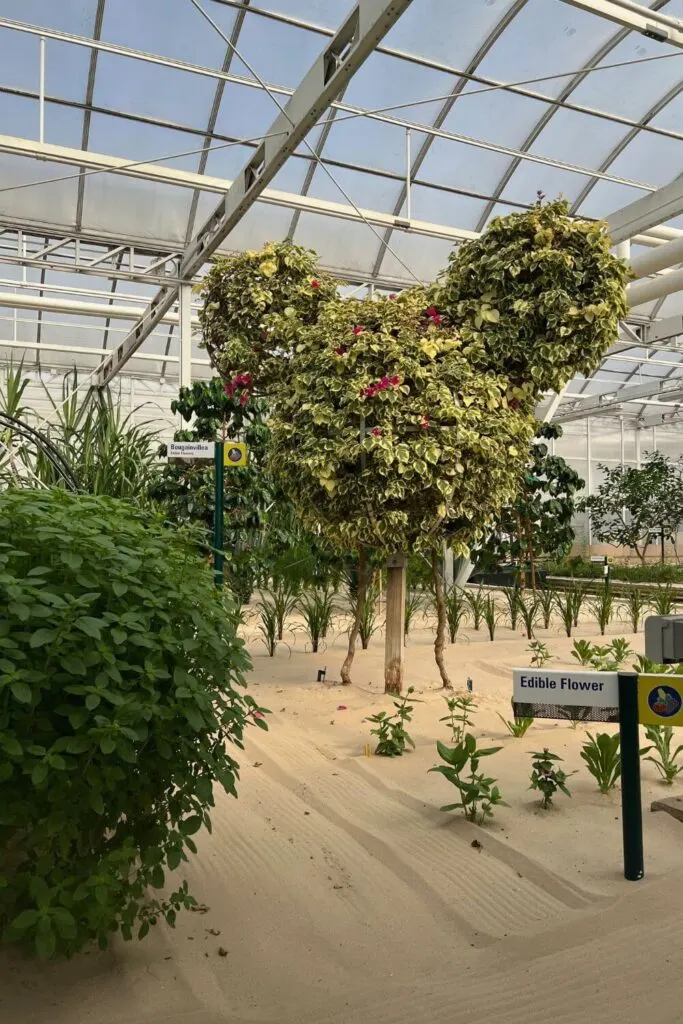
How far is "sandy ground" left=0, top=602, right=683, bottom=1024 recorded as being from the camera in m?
1.58

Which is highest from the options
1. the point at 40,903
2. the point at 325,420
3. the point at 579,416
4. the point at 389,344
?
the point at 579,416

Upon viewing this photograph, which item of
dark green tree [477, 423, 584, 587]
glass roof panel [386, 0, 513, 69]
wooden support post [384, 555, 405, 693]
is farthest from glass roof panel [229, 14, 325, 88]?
wooden support post [384, 555, 405, 693]

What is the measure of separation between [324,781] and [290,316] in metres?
3.46

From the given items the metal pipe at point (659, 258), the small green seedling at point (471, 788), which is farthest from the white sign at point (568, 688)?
the metal pipe at point (659, 258)

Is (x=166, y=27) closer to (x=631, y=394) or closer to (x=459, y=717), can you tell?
(x=459, y=717)

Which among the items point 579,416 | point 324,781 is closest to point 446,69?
point 324,781

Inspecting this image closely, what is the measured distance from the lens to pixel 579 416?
20031mm

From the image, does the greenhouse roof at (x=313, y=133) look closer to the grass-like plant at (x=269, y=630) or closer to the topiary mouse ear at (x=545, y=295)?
the topiary mouse ear at (x=545, y=295)

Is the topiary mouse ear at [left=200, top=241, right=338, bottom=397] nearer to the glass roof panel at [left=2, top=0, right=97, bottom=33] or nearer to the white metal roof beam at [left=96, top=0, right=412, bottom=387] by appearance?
the white metal roof beam at [left=96, top=0, right=412, bottom=387]

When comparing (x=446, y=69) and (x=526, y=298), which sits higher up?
(x=446, y=69)

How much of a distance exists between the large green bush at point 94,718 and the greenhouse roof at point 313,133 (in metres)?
4.61

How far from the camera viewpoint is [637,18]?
4.86 metres

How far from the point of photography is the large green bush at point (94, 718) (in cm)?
145

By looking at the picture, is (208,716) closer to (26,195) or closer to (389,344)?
(389,344)
